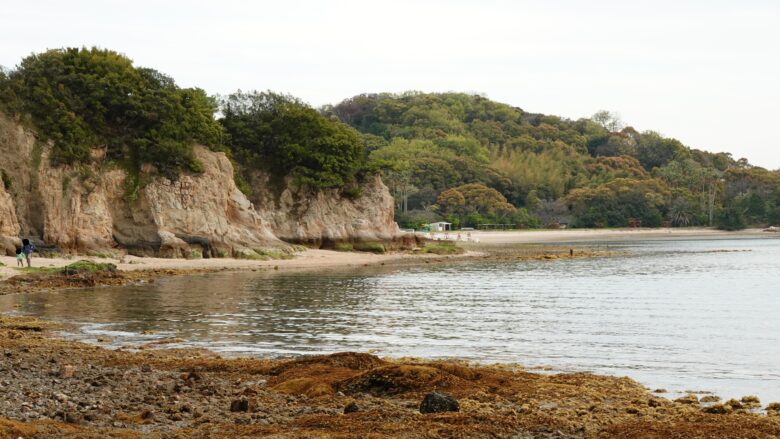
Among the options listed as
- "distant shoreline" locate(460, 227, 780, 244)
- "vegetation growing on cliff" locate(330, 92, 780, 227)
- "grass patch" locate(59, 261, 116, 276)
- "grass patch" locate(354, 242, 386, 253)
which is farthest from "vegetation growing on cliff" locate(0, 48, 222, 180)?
"vegetation growing on cliff" locate(330, 92, 780, 227)

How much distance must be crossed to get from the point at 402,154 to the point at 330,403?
13921 centimetres

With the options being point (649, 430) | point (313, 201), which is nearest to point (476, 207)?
point (313, 201)

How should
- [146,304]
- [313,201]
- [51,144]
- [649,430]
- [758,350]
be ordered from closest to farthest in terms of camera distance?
1. [649,430]
2. [758,350]
3. [146,304]
4. [51,144]
5. [313,201]

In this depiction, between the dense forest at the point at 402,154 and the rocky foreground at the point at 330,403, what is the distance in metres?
36.3

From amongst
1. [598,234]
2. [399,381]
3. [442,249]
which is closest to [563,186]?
[598,234]

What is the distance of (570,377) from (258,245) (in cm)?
4479

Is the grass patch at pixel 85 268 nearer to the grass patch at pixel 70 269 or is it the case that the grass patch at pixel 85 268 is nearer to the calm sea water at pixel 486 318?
the grass patch at pixel 70 269

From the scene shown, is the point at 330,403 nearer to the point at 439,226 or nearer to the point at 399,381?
the point at 399,381

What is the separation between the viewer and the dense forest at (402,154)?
5241cm

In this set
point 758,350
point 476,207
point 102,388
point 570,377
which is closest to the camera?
point 102,388

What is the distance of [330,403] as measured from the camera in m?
12.4

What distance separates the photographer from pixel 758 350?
18891 mm

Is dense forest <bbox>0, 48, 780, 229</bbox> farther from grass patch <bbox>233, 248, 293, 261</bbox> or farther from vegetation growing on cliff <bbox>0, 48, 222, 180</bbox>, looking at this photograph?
grass patch <bbox>233, 248, 293, 261</bbox>

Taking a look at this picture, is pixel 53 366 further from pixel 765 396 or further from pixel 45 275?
pixel 45 275
